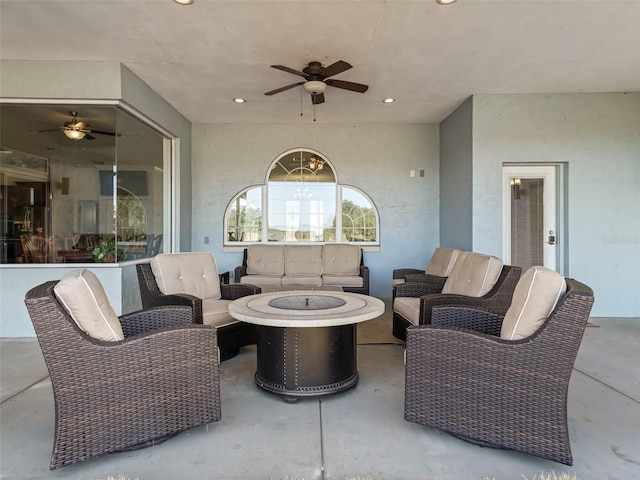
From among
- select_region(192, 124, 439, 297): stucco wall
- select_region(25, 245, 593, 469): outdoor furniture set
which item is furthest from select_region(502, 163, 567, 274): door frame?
select_region(25, 245, 593, 469): outdoor furniture set

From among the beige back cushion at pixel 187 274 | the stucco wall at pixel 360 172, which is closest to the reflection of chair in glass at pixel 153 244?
the stucco wall at pixel 360 172

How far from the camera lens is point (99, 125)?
4.58 meters

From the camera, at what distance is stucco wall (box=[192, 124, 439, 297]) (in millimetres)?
6062

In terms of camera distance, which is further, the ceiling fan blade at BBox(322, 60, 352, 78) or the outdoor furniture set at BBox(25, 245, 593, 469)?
the ceiling fan blade at BBox(322, 60, 352, 78)

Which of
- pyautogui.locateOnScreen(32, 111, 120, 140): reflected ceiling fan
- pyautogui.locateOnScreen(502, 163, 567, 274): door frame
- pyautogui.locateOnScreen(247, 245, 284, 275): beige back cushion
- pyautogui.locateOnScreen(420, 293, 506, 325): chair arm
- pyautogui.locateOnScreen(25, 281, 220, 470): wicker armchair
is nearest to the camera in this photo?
pyautogui.locateOnScreen(25, 281, 220, 470): wicker armchair

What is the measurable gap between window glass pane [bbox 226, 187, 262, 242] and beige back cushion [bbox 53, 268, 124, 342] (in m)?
4.33

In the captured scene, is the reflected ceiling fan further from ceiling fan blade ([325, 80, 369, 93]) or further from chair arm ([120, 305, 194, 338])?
chair arm ([120, 305, 194, 338])

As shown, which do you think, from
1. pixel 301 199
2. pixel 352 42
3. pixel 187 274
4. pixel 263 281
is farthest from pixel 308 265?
pixel 352 42

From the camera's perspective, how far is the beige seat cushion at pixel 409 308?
3.07 metres

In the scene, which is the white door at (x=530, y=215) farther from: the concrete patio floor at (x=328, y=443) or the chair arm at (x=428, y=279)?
the concrete patio floor at (x=328, y=443)

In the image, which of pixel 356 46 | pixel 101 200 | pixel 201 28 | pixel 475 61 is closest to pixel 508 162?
pixel 475 61

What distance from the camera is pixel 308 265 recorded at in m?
5.61

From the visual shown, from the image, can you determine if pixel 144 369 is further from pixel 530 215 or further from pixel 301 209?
pixel 530 215

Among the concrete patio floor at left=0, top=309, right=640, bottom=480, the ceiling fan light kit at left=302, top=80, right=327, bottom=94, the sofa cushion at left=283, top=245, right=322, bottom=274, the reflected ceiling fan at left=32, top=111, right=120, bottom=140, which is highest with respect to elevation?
the ceiling fan light kit at left=302, top=80, right=327, bottom=94
